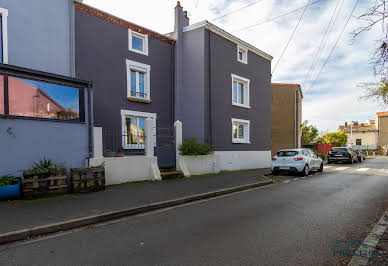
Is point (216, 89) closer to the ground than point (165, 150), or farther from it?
farther from it

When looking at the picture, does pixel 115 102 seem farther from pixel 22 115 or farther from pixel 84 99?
pixel 22 115

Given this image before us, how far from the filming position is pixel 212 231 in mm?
4395

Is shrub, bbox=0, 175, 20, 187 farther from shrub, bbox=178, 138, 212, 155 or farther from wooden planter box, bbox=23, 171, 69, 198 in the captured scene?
shrub, bbox=178, 138, 212, 155

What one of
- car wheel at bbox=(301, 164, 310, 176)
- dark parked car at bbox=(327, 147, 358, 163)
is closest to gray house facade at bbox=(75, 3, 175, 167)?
car wheel at bbox=(301, 164, 310, 176)

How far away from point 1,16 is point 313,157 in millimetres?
16294

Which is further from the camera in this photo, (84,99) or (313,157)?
(313,157)

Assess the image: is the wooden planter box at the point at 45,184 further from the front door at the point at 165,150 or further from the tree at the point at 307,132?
the tree at the point at 307,132

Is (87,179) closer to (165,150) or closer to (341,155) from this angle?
(165,150)

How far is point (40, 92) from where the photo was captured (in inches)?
291

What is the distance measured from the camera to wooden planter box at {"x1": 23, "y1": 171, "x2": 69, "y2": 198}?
641 centimetres

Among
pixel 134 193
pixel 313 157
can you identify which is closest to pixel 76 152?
pixel 134 193

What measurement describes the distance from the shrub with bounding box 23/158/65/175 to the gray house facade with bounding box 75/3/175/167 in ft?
9.22

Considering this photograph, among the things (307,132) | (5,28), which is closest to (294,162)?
(5,28)

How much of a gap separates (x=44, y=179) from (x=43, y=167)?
0.44 metres
